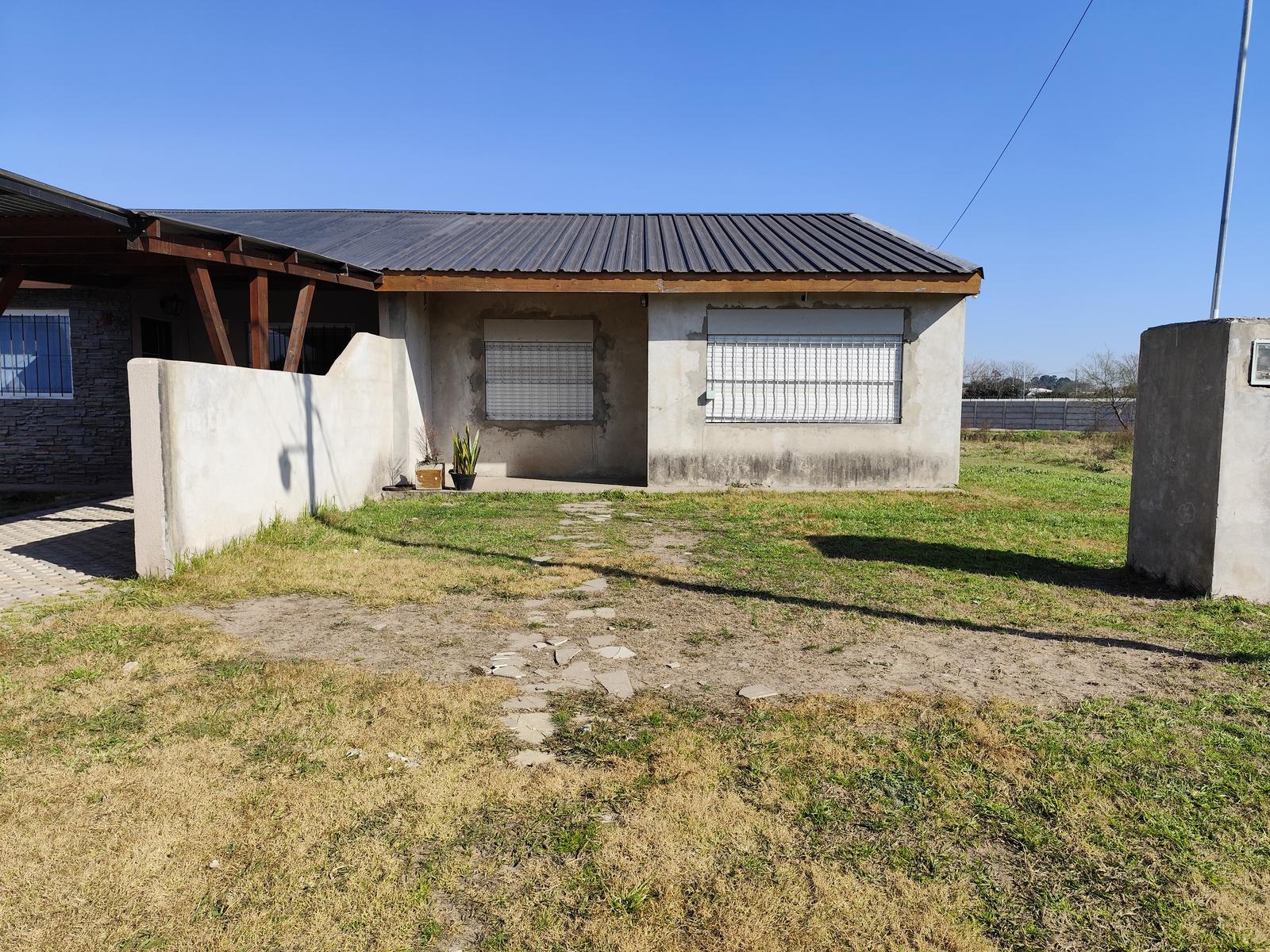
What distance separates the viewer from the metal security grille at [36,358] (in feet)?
39.4

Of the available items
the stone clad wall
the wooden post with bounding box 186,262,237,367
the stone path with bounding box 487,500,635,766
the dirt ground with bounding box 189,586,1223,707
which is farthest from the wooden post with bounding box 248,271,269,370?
the stone clad wall

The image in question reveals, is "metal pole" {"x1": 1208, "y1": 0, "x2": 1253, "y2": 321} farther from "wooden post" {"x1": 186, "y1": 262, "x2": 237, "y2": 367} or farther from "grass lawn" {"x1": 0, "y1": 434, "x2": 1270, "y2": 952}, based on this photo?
"wooden post" {"x1": 186, "y1": 262, "x2": 237, "y2": 367}

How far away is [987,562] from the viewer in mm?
6980

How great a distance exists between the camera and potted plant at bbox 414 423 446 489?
11125 millimetres

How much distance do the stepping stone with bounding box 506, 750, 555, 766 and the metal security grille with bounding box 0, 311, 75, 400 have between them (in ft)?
39.5

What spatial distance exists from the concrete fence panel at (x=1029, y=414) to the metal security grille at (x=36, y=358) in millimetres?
26195

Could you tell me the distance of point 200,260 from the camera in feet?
24.1

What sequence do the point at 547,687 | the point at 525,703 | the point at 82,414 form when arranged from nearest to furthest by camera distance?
the point at 525,703 → the point at 547,687 → the point at 82,414

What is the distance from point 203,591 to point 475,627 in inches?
85.2

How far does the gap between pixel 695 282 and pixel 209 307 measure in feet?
19.6

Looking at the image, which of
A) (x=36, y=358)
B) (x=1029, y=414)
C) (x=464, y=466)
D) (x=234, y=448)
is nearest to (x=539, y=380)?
(x=464, y=466)

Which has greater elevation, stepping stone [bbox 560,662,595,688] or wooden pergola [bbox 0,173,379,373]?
wooden pergola [bbox 0,173,379,373]

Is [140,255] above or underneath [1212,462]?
above

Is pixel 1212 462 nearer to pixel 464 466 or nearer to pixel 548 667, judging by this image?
pixel 548 667
